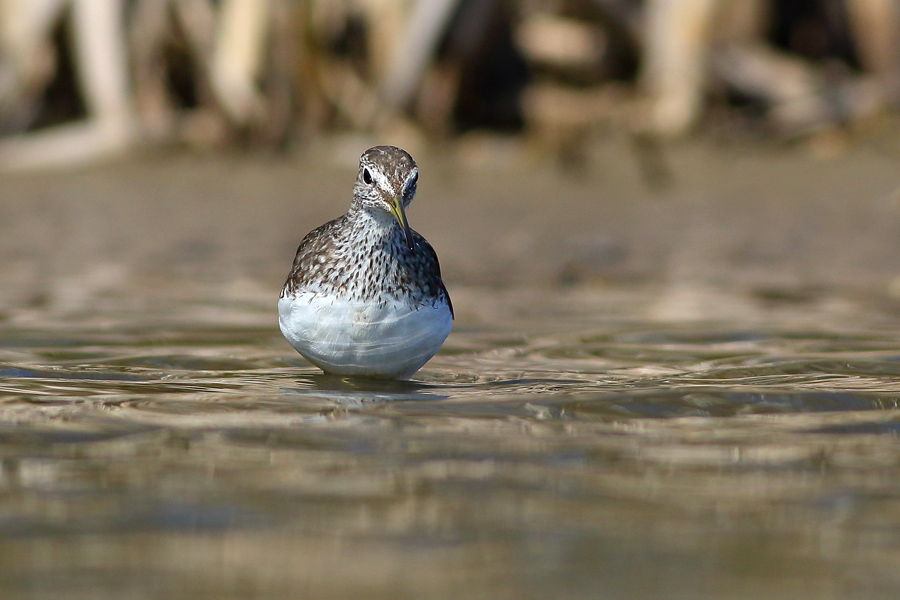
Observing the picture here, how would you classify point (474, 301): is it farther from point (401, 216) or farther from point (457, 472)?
point (457, 472)

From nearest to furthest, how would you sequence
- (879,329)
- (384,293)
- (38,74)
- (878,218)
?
(384,293) < (879,329) < (878,218) < (38,74)

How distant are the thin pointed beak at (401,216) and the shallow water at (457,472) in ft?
2.08

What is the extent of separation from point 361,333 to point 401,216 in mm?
509

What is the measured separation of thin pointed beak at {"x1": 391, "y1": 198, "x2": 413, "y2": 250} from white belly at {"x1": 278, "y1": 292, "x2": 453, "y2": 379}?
274mm

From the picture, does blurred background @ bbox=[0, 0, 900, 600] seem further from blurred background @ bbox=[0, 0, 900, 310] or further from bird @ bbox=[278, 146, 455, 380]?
bird @ bbox=[278, 146, 455, 380]

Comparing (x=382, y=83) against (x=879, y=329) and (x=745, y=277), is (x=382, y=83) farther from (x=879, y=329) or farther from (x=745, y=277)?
(x=879, y=329)

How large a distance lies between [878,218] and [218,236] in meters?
5.41

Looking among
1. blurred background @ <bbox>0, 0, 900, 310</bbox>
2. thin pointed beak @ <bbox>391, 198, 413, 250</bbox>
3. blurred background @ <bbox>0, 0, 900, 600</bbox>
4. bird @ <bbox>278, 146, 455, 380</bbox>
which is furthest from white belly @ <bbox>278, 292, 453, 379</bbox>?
blurred background @ <bbox>0, 0, 900, 310</bbox>

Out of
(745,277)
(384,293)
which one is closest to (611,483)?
(384,293)

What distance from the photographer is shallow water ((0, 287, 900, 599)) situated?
2939 mm

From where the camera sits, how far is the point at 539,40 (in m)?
11.3

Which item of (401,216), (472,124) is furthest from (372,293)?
(472,124)

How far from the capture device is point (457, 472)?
3797 mm

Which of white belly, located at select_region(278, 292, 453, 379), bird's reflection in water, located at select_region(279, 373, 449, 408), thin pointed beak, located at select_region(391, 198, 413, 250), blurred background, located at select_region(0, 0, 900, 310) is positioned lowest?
bird's reflection in water, located at select_region(279, 373, 449, 408)
